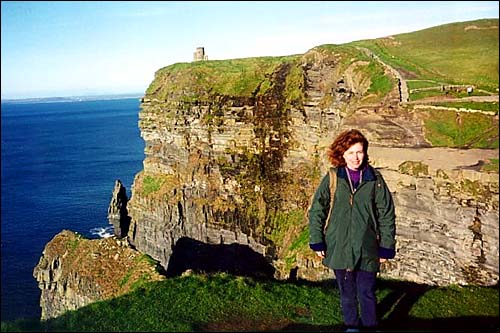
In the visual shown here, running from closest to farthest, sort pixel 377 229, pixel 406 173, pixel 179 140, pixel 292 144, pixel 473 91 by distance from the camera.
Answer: pixel 377 229, pixel 406 173, pixel 473 91, pixel 292 144, pixel 179 140

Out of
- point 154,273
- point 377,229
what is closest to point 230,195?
point 154,273

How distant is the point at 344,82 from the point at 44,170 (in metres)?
69.4

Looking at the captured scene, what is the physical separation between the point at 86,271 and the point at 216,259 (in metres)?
14.5

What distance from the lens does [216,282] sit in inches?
566

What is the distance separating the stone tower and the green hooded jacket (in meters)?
48.1

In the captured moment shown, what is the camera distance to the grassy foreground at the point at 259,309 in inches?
452

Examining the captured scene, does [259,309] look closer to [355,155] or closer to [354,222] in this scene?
[354,222]

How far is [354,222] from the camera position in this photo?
8859 mm

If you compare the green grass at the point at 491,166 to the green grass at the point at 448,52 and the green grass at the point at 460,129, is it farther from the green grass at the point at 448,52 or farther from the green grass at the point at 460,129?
the green grass at the point at 448,52

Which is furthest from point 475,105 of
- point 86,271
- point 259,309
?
point 86,271

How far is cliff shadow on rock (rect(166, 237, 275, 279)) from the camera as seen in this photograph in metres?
41.7

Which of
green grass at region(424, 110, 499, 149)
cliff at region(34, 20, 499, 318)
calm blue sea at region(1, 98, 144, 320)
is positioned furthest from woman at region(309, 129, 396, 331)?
calm blue sea at region(1, 98, 144, 320)

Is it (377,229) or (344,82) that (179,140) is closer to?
(344,82)

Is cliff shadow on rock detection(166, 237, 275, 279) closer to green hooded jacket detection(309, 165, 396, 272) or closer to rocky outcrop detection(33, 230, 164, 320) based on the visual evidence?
rocky outcrop detection(33, 230, 164, 320)
